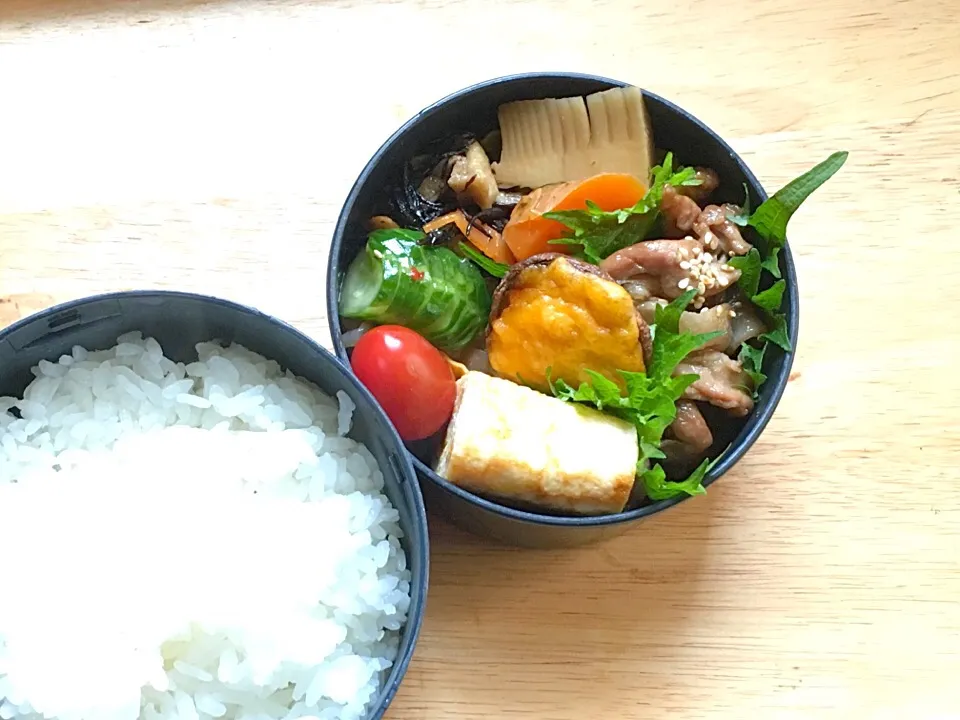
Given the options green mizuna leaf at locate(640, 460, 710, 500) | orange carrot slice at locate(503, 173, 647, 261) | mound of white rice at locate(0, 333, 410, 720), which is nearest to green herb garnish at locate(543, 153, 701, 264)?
orange carrot slice at locate(503, 173, 647, 261)

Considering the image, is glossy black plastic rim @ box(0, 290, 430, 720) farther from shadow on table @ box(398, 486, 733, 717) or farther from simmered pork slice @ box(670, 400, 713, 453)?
simmered pork slice @ box(670, 400, 713, 453)

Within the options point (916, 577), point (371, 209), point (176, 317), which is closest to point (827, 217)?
point (916, 577)

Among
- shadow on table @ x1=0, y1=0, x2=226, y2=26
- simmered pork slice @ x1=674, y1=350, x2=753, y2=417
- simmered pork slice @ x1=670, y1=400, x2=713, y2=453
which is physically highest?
shadow on table @ x1=0, y1=0, x2=226, y2=26

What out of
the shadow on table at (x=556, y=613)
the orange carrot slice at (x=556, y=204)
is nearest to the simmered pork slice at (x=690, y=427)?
the shadow on table at (x=556, y=613)

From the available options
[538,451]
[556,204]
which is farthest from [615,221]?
[538,451]

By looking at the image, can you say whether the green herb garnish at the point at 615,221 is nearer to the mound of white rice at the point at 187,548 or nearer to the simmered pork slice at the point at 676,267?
the simmered pork slice at the point at 676,267

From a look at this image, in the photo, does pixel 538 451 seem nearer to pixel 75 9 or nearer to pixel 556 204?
pixel 556 204
